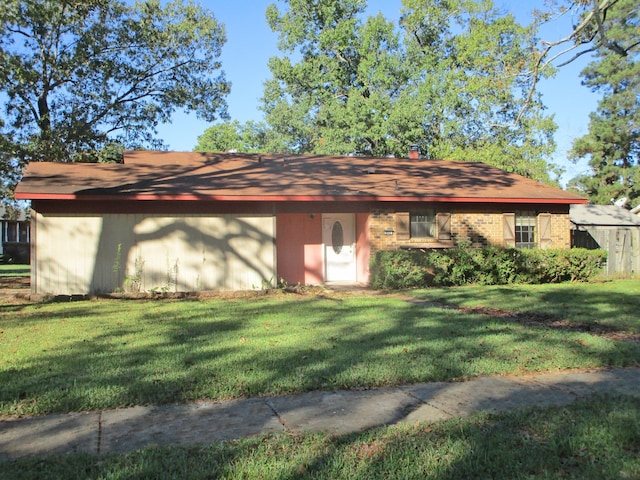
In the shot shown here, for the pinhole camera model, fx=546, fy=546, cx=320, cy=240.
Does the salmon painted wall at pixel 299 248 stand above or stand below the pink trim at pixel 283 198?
below

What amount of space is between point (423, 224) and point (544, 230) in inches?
158

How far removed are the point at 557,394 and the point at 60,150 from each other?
63.9ft

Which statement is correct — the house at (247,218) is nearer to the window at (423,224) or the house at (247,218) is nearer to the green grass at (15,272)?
the window at (423,224)

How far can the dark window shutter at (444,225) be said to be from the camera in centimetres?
1556

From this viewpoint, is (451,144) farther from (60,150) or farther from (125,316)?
(125,316)

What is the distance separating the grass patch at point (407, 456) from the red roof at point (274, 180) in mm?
9825

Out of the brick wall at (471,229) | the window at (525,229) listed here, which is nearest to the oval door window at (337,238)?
the brick wall at (471,229)

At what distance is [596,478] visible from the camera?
308 centimetres

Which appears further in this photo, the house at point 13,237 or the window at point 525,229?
the house at point 13,237

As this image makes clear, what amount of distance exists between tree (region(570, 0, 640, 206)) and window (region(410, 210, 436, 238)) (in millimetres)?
28514

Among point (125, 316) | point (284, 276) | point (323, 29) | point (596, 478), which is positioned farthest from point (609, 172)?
point (596, 478)

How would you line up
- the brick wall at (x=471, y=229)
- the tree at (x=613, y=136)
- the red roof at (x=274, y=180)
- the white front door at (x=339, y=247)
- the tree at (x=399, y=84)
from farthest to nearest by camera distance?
the tree at (x=613, y=136) < the tree at (x=399, y=84) < the white front door at (x=339, y=247) < the brick wall at (x=471, y=229) < the red roof at (x=274, y=180)

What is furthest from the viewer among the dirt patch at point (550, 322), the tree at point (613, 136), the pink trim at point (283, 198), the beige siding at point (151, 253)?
the tree at point (613, 136)

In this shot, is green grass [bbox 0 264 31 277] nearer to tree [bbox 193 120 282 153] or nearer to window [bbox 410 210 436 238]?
window [bbox 410 210 436 238]
